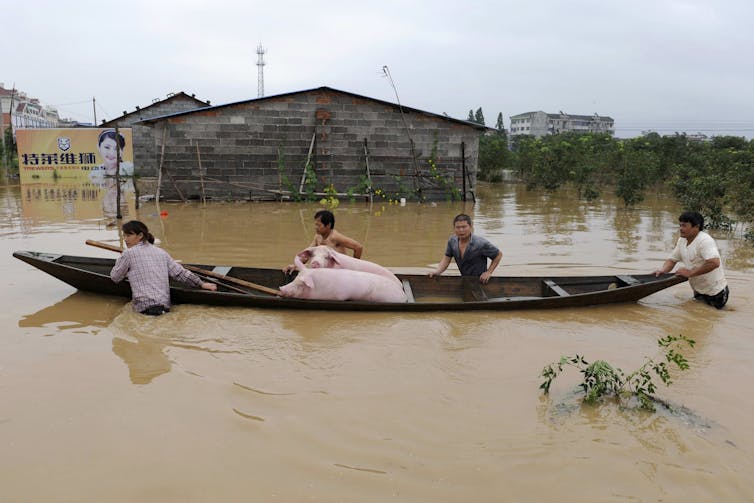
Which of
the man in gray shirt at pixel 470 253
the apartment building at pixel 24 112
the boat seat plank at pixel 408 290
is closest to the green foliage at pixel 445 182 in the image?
the man in gray shirt at pixel 470 253

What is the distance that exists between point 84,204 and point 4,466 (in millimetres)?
14135

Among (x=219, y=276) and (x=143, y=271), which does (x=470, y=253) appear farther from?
(x=143, y=271)

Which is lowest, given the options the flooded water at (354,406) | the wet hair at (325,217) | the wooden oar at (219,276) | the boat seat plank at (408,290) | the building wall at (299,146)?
the flooded water at (354,406)

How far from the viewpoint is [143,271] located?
5340 millimetres

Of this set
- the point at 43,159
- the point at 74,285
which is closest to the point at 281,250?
the point at 74,285

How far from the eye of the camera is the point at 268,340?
4.89 m

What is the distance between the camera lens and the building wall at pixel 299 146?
15500 mm

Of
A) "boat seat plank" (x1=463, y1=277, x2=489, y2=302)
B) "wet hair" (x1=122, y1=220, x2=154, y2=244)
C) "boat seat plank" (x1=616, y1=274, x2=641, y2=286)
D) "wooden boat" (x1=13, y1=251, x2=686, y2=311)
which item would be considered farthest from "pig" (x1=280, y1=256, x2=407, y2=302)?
"boat seat plank" (x1=616, y1=274, x2=641, y2=286)

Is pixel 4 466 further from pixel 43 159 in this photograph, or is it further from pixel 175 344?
pixel 43 159

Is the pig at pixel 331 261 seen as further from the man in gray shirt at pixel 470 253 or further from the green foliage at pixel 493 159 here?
the green foliage at pixel 493 159

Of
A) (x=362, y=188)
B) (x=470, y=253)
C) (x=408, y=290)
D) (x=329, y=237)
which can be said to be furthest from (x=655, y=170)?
(x=329, y=237)

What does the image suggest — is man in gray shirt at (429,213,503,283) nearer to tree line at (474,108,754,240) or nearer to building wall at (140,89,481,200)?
tree line at (474,108,754,240)

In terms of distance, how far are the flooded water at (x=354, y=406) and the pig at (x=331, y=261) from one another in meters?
0.51

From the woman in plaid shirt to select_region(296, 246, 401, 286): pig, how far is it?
1350 millimetres
